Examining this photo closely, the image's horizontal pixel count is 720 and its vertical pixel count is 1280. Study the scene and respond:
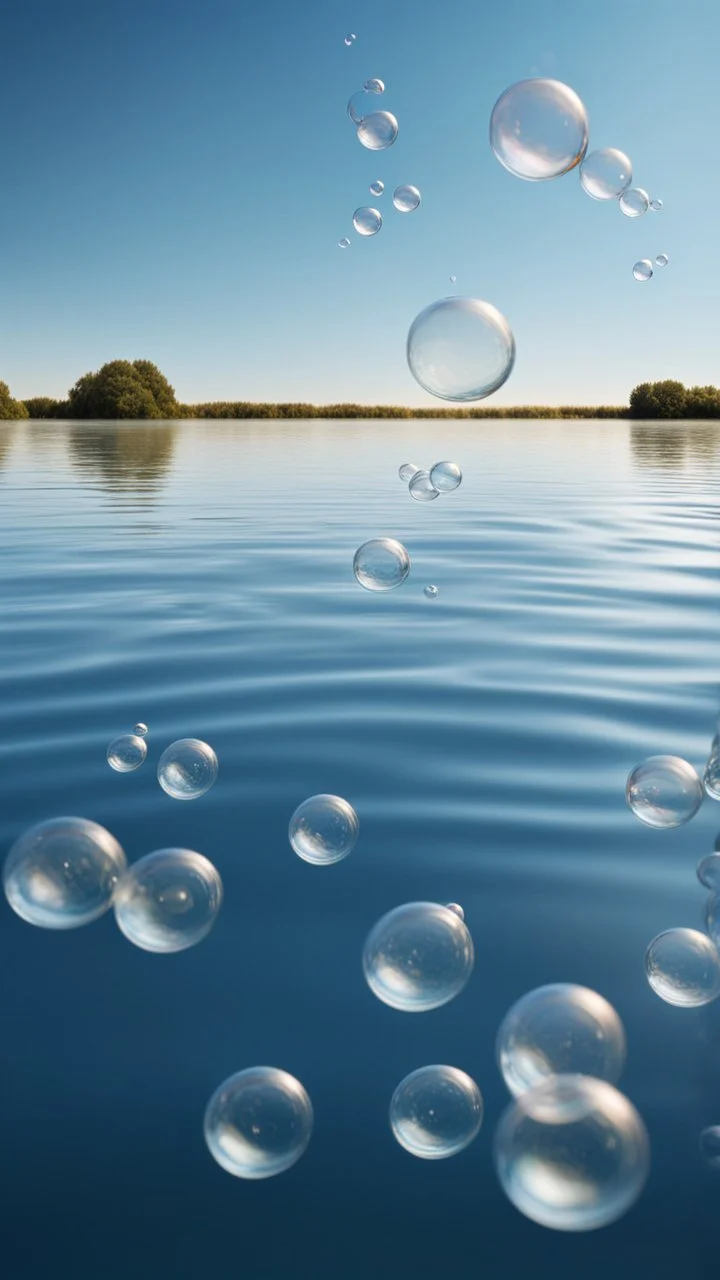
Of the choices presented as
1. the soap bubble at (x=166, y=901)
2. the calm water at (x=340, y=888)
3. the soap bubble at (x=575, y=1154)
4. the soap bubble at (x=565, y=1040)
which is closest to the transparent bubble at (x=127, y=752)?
the calm water at (x=340, y=888)

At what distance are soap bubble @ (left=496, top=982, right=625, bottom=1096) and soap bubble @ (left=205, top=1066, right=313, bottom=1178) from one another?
58 centimetres

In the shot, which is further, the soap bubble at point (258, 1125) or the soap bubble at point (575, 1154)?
the soap bubble at point (258, 1125)

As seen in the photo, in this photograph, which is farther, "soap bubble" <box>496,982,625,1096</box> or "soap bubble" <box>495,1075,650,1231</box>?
"soap bubble" <box>496,982,625,1096</box>

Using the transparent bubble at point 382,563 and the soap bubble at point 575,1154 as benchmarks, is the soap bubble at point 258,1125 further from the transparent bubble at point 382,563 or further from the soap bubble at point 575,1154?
the transparent bubble at point 382,563

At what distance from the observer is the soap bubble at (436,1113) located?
277 cm

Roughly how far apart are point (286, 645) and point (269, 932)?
460 centimetres

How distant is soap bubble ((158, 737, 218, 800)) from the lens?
470cm

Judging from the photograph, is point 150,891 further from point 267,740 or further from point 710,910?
point 267,740

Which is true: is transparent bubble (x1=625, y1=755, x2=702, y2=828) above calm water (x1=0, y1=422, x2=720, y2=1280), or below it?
above

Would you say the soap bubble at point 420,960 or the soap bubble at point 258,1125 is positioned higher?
the soap bubble at point 420,960

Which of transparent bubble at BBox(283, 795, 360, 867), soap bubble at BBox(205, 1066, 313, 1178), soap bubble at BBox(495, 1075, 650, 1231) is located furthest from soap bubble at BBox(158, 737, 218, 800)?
soap bubble at BBox(495, 1075, 650, 1231)

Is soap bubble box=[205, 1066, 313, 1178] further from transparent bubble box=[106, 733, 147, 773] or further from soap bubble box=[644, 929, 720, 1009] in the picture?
transparent bubble box=[106, 733, 147, 773]

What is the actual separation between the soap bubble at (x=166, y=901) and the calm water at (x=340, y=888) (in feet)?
0.97

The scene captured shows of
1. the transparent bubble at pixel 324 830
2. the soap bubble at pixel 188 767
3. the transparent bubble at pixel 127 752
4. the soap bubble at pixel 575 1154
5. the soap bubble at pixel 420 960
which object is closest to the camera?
the soap bubble at pixel 575 1154
